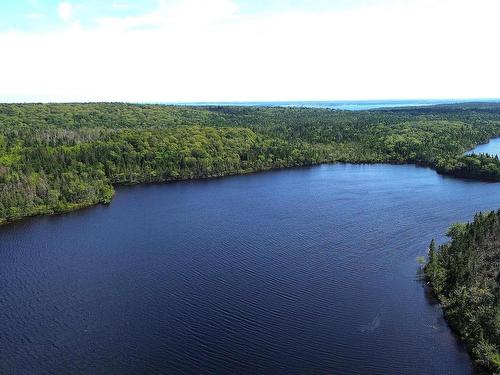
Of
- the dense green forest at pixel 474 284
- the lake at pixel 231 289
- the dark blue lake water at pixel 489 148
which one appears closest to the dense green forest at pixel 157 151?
the dark blue lake water at pixel 489 148

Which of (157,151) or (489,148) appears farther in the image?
(489,148)

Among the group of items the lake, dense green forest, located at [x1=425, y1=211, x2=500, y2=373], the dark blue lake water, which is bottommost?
the lake

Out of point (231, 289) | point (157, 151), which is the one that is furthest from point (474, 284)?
point (157, 151)

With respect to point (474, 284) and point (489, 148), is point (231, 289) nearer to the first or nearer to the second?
point (474, 284)

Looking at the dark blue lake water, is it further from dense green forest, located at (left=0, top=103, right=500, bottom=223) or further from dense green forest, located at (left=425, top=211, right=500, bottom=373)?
dense green forest, located at (left=425, top=211, right=500, bottom=373)

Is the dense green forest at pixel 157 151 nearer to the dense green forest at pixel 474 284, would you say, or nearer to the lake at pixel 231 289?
Answer: the lake at pixel 231 289

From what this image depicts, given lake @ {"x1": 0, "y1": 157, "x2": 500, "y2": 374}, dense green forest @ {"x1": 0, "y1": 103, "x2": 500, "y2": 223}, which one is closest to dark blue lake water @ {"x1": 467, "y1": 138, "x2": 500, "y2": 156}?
dense green forest @ {"x1": 0, "y1": 103, "x2": 500, "y2": 223}
